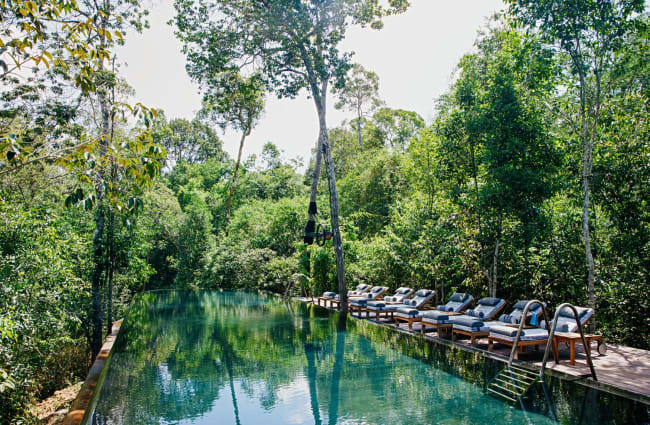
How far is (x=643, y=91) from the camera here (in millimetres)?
7262

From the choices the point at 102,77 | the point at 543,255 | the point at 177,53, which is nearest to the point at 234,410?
the point at 543,255

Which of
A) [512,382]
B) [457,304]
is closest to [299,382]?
[512,382]

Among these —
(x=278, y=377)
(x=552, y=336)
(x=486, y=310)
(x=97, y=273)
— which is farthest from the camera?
(x=97, y=273)

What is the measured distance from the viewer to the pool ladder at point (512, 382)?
16.3ft

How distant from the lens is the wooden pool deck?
4.70 metres

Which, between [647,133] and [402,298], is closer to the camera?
[647,133]

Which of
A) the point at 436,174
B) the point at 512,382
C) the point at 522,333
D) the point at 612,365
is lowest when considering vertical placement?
the point at 512,382

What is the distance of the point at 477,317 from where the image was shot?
7.80 meters

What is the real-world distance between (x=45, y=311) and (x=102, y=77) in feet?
19.4

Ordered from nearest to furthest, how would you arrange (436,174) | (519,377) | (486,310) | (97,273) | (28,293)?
1. (519,377)
2. (28,293)
3. (486,310)
4. (436,174)
5. (97,273)

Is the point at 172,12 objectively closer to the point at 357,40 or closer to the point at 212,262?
the point at 357,40

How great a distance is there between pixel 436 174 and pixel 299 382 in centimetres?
641

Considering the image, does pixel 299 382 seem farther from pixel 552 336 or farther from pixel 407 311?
pixel 407 311

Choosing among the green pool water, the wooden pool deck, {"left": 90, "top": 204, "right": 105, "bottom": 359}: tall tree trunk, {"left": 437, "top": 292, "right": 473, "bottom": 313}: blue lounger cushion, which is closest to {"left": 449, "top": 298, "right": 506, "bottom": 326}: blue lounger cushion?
{"left": 437, "top": 292, "right": 473, "bottom": 313}: blue lounger cushion
